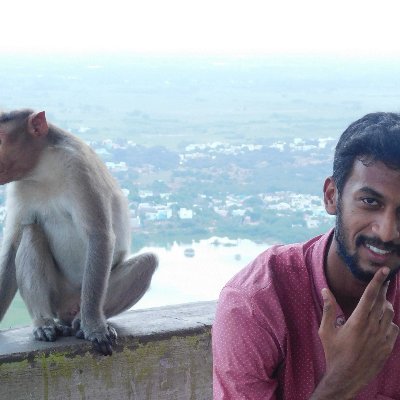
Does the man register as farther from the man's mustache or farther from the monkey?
the monkey

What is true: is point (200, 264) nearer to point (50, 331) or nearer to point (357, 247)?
point (50, 331)

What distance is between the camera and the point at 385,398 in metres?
2.07

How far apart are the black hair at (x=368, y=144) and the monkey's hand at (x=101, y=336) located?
154cm

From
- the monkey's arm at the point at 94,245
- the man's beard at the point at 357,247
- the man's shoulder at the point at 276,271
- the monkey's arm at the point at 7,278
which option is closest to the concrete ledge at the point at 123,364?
the monkey's arm at the point at 94,245

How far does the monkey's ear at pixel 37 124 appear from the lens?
142 inches

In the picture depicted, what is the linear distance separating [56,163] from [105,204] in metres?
0.30

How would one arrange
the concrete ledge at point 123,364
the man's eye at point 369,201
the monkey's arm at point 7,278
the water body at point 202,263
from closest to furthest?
the man's eye at point 369,201, the concrete ledge at point 123,364, the monkey's arm at point 7,278, the water body at point 202,263

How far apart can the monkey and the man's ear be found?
150cm

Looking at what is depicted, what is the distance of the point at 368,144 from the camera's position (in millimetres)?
1994

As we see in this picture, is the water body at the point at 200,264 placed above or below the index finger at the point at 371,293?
below

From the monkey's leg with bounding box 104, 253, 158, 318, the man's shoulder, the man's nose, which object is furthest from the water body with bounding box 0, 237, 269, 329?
the man's nose

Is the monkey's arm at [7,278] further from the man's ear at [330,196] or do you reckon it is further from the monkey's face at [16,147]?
the man's ear at [330,196]

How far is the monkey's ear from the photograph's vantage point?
3.61 m

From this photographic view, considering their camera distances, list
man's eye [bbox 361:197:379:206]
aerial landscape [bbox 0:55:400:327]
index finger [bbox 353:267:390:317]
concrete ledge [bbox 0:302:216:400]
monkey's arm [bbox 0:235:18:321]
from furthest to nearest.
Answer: aerial landscape [bbox 0:55:400:327] → monkey's arm [bbox 0:235:18:321] → concrete ledge [bbox 0:302:216:400] → man's eye [bbox 361:197:379:206] → index finger [bbox 353:267:390:317]
